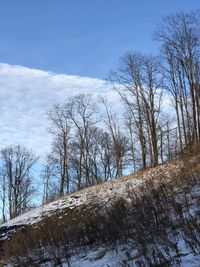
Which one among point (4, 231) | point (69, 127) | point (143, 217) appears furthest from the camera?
point (69, 127)

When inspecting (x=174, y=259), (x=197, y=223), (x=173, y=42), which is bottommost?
(x=174, y=259)

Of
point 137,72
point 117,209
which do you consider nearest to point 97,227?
point 117,209

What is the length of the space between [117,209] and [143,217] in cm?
149

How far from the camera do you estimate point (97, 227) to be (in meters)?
7.12

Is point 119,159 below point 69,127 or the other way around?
below

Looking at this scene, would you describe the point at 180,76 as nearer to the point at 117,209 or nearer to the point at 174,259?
the point at 117,209

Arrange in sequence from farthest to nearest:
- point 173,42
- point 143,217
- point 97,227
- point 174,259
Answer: point 173,42 → point 97,227 → point 143,217 → point 174,259

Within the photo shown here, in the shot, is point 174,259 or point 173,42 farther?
point 173,42

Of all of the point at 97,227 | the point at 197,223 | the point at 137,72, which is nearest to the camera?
the point at 197,223

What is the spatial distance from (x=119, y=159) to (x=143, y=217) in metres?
30.4

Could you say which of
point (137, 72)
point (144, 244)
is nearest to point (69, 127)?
point (137, 72)

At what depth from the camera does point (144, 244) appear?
480cm

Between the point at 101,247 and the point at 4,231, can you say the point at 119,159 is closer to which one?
the point at 4,231

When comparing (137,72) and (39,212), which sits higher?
(137,72)
